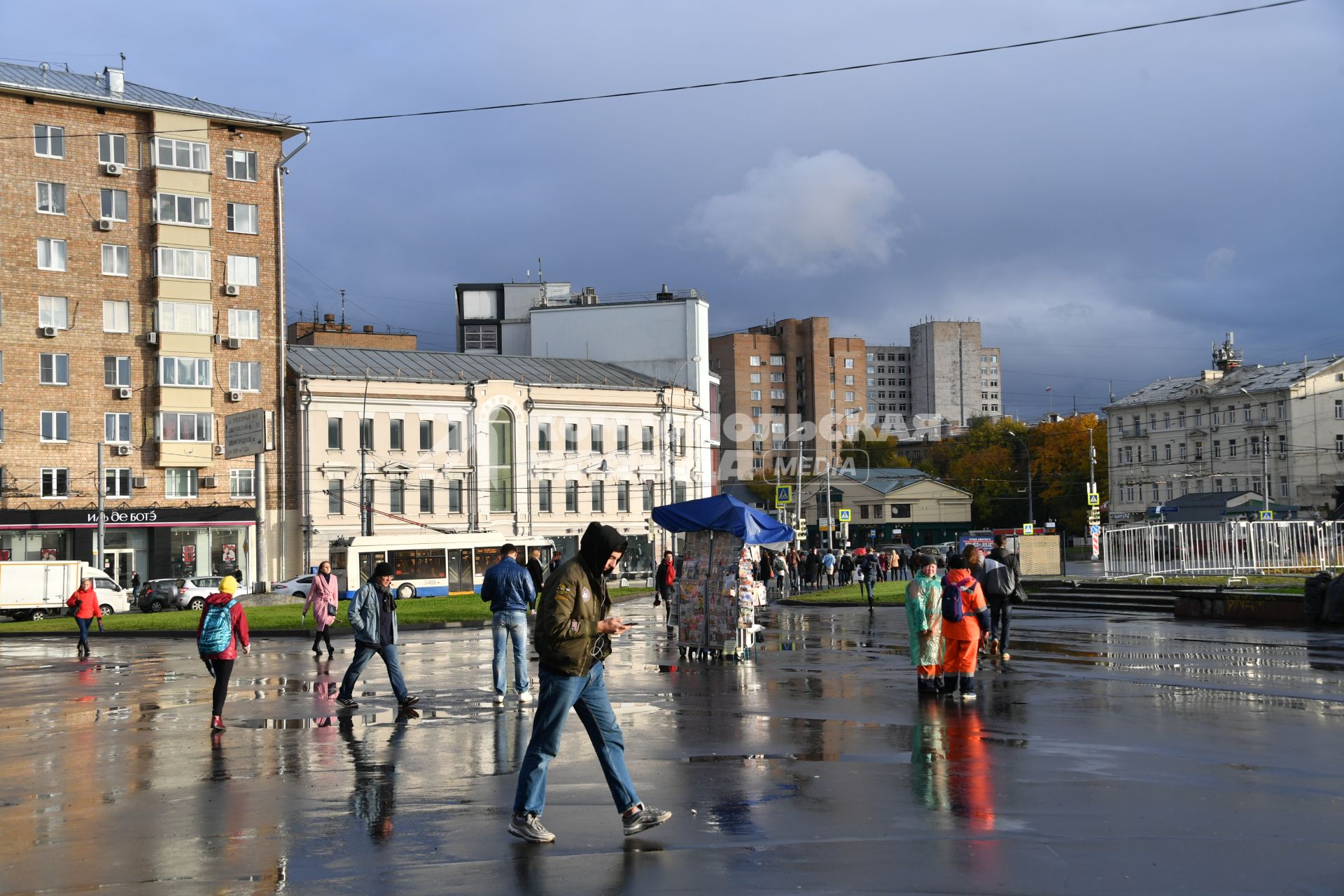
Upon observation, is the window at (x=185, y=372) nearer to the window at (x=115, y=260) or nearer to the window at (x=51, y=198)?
the window at (x=115, y=260)

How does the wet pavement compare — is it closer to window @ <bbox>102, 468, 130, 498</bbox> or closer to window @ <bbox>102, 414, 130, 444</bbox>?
window @ <bbox>102, 468, 130, 498</bbox>

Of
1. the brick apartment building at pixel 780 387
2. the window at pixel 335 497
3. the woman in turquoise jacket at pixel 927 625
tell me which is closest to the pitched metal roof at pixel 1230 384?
the brick apartment building at pixel 780 387

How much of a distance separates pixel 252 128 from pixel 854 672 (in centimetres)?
5423

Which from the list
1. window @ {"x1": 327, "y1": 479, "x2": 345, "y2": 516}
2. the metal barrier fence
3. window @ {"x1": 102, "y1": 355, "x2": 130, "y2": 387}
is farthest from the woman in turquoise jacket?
window @ {"x1": 327, "y1": 479, "x2": 345, "y2": 516}

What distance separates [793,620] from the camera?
31531mm

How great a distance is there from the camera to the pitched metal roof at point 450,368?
6825 centimetres

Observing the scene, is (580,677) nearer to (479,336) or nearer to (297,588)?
(297,588)

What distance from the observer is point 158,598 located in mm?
51438

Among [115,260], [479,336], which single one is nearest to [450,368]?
[115,260]

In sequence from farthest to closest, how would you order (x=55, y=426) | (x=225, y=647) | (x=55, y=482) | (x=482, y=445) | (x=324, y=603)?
1. (x=482, y=445)
2. (x=55, y=426)
3. (x=55, y=482)
4. (x=324, y=603)
5. (x=225, y=647)

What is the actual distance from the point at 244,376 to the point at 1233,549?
4586cm

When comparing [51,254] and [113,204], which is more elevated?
[113,204]

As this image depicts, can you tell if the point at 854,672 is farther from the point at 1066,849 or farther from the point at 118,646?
the point at 118,646

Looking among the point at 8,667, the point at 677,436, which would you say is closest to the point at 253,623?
the point at 8,667
